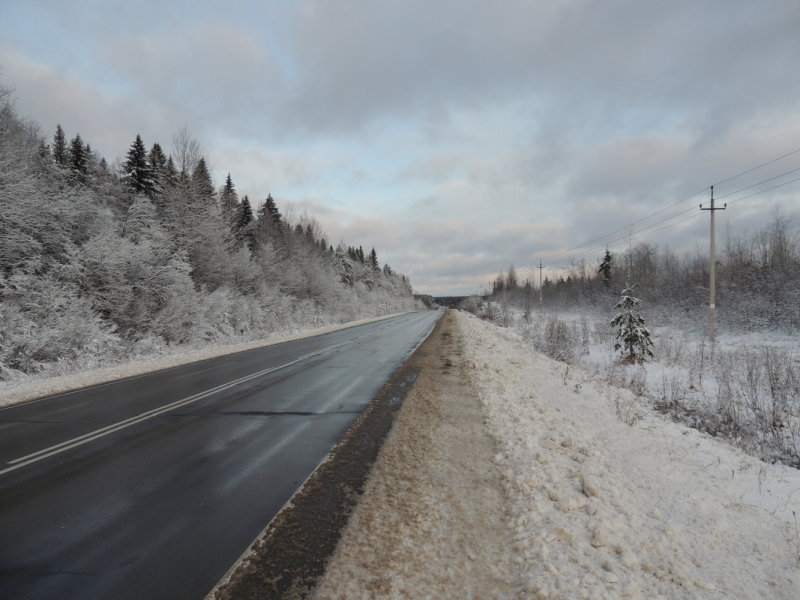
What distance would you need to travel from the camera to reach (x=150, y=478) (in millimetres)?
4434

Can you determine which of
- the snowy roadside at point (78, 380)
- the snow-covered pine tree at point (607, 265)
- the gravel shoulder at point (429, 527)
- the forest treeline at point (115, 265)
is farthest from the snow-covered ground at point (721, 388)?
the snow-covered pine tree at point (607, 265)

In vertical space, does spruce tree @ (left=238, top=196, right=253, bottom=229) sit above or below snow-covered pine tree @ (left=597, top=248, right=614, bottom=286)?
above

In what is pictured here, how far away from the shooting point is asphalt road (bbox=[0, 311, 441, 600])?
2857 millimetres

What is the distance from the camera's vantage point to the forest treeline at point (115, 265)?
13.1 metres

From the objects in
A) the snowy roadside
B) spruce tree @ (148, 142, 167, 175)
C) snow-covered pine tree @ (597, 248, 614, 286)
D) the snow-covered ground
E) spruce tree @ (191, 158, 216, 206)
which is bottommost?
the snow-covered ground

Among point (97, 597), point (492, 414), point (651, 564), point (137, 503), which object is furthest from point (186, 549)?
point (492, 414)

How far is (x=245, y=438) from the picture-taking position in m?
→ 5.74

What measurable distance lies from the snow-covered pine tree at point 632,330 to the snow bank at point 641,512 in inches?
387

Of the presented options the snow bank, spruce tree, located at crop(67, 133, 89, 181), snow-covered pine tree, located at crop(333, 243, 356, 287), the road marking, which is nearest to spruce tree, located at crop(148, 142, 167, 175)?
spruce tree, located at crop(67, 133, 89, 181)

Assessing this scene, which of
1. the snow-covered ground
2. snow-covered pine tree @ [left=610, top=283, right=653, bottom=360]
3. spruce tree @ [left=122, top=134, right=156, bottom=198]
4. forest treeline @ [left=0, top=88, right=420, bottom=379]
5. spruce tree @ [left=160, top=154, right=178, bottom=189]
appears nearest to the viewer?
the snow-covered ground

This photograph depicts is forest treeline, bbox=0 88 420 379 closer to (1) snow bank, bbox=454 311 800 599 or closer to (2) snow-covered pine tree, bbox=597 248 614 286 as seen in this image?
(1) snow bank, bbox=454 311 800 599

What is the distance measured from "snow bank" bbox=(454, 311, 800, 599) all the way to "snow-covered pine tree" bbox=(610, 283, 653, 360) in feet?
32.3

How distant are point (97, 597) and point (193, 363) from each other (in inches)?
496

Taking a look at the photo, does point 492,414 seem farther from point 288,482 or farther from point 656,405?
point 656,405
